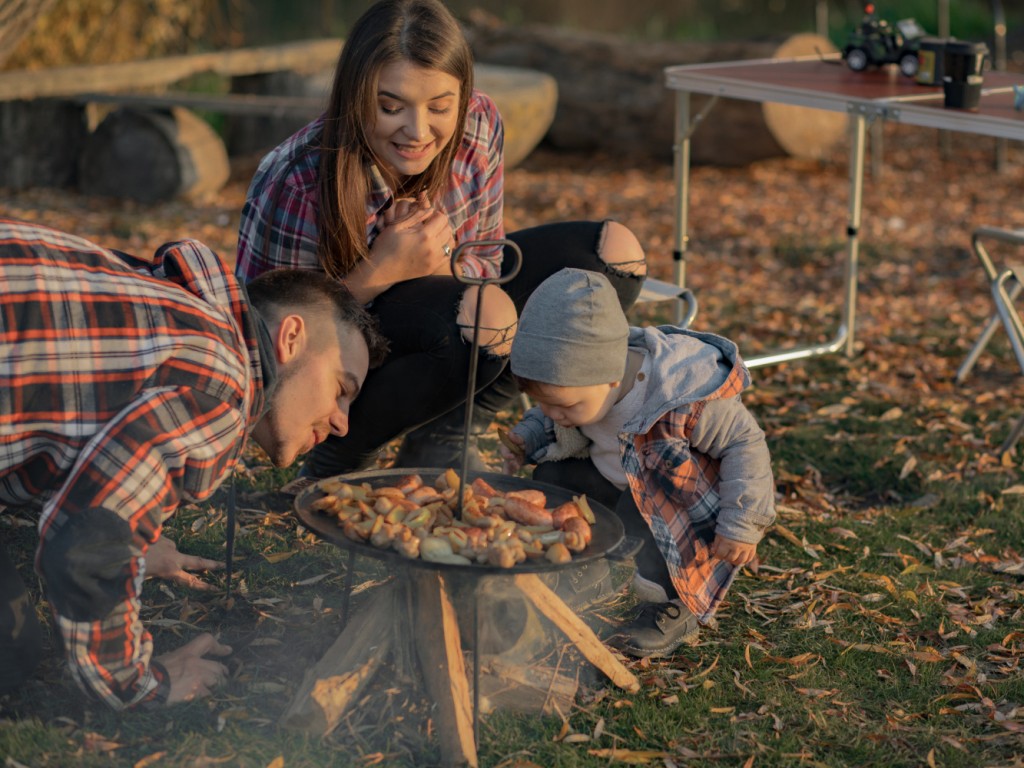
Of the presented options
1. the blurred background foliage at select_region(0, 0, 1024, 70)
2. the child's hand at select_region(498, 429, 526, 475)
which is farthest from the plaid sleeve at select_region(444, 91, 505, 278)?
the blurred background foliage at select_region(0, 0, 1024, 70)

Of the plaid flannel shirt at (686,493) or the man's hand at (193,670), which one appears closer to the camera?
the man's hand at (193,670)

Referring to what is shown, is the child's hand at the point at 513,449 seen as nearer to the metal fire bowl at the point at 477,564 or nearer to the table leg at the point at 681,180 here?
the metal fire bowl at the point at 477,564

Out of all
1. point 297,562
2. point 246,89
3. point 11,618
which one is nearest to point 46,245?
point 11,618

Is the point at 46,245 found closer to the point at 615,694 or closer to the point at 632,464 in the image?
the point at 632,464

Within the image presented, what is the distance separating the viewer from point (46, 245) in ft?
8.61

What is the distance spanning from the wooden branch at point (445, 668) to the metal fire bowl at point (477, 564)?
0.70ft

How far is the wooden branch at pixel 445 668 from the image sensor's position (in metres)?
2.81

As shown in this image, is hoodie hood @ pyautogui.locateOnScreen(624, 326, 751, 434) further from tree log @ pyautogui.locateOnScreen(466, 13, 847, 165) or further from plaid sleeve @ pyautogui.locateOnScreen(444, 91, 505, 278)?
tree log @ pyautogui.locateOnScreen(466, 13, 847, 165)

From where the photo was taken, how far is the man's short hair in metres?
2.89

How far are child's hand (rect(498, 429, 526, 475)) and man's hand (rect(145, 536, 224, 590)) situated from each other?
89cm

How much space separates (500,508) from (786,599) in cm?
113

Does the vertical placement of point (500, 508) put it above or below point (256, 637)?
above

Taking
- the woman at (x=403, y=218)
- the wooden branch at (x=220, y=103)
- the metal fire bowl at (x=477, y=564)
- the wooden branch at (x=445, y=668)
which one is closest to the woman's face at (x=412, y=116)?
the woman at (x=403, y=218)

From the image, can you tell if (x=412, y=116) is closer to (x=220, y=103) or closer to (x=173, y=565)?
(x=173, y=565)
